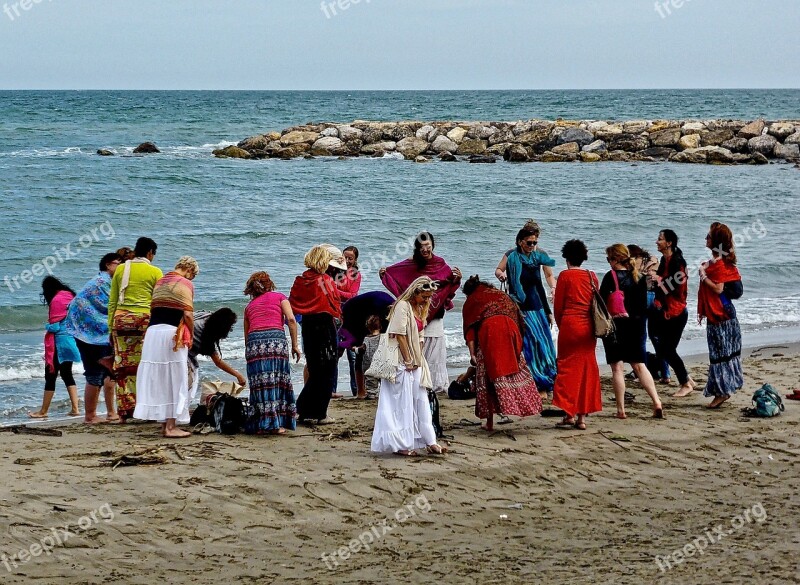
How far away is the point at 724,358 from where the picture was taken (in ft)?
29.3

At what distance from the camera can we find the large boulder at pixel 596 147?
151ft

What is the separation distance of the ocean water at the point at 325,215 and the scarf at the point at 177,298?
2819 mm

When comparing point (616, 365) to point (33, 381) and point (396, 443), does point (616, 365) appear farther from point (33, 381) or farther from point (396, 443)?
point (33, 381)

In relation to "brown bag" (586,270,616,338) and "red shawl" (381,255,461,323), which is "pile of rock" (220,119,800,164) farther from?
"brown bag" (586,270,616,338)

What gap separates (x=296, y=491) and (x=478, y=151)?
137ft

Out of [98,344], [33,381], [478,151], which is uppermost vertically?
[478,151]

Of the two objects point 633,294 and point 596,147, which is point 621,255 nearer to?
point 633,294

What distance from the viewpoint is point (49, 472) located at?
6934 millimetres

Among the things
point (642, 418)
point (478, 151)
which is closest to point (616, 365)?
point (642, 418)

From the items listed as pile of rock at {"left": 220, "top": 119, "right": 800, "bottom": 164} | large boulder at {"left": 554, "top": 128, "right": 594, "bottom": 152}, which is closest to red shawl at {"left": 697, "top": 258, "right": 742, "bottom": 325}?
pile of rock at {"left": 220, "top": 119, "right": 800, "bottom": 164}

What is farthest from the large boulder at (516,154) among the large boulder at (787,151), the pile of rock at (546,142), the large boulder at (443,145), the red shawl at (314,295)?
the red shawl at (314,295)

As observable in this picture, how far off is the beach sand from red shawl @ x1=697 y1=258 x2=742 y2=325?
95 centimetres

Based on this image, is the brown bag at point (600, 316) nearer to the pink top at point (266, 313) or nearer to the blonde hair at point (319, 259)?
the blonde hair at point (319, 259)

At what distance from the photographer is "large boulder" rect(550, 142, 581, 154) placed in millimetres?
46000
